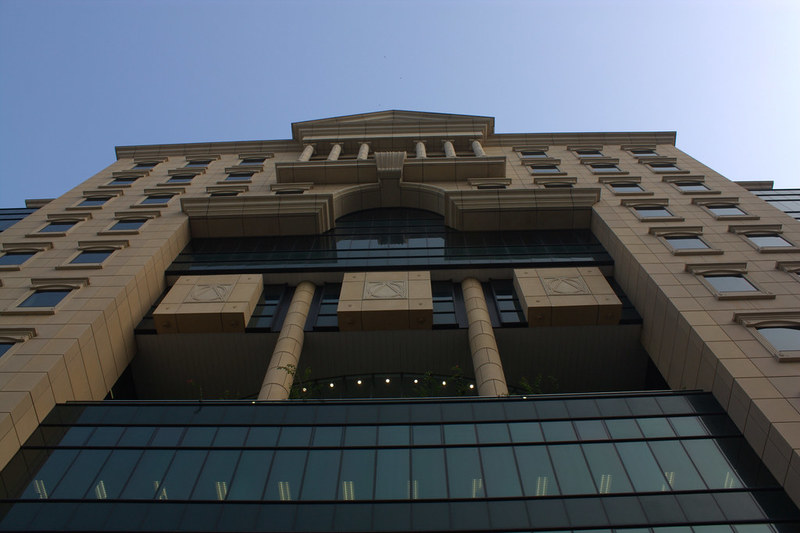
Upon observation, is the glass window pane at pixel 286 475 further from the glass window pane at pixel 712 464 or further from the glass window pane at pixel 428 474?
the glass window pane at pixel 712 464

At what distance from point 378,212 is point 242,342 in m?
14.7

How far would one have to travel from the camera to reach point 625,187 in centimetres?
3244

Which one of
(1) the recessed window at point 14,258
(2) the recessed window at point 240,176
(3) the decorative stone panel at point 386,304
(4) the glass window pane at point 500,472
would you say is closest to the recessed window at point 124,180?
(2) the recessed window at point 240,176

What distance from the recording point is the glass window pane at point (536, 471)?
1349cm

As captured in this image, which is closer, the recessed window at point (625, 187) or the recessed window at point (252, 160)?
the recessed window at point (625, 187)

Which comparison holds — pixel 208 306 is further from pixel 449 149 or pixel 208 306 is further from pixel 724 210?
pixel 724 210

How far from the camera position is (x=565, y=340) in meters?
23.1

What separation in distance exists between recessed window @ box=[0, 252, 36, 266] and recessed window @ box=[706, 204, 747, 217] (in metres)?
36.8

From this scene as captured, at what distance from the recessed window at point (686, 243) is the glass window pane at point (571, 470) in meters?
13.7

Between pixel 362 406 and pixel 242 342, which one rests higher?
pixel 362 406

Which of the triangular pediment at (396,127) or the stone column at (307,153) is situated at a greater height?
the triangular pediment at (396,127)

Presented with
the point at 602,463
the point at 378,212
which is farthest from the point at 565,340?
the point at 378,212

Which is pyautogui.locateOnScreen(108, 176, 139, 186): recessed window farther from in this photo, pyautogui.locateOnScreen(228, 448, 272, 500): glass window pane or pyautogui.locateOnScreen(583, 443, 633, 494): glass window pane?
pyautogui.locateOnScreen(583, 443, 633, 494): glass window pane

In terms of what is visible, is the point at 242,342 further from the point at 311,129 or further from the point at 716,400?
the point at 311,129
